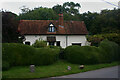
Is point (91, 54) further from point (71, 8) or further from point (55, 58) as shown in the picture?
point (71, 8)

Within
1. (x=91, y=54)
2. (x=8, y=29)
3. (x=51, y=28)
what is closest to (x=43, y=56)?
(x=8, y=29)

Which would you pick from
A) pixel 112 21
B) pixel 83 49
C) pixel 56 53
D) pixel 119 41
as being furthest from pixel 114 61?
pixel 112 21

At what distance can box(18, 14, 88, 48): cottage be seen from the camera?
32.3 meters

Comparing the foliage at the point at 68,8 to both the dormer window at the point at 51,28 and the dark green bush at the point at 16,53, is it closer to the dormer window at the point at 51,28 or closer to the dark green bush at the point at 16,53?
the dormer window at the point at 51,28

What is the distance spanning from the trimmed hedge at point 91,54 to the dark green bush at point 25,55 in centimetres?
243

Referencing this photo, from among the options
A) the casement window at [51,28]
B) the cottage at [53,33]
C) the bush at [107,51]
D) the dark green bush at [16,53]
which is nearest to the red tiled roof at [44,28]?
the cottage at [53,33]

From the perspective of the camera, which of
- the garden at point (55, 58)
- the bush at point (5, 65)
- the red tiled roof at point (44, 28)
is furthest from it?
the red tiled roof at point (44, 28)

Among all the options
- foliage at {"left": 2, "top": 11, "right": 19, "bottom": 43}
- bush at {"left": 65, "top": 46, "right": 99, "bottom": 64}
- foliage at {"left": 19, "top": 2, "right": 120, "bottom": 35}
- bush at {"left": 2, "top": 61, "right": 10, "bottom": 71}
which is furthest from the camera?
foliage at {"left": 19, "top": 2, "right": 120, "bottom": 35}

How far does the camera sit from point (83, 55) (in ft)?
63.2

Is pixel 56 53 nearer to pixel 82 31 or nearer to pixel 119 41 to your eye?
pixel 119 41

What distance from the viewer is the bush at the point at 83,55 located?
63.0 ft

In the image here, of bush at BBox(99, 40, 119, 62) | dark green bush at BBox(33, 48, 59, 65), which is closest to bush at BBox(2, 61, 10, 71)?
dark green bush at BBox(33, 48, 59, 65)

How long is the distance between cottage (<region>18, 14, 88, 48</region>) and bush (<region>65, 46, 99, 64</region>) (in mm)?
12997

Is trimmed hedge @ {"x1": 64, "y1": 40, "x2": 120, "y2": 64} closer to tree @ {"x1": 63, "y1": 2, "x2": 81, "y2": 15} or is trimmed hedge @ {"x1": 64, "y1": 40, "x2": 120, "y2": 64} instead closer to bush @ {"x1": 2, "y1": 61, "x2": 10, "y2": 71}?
bush @ {"x1": 2, "y1": 61, "x2": 10, "y2": 71}
